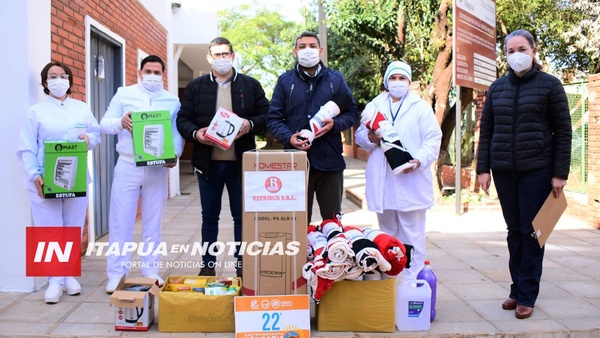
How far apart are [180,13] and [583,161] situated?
858 centimetres

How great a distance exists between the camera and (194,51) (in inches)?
546

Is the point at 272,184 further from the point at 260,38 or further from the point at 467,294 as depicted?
the point at 260,38

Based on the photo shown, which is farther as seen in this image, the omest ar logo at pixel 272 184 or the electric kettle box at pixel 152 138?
the electric kettle box at pixel 152 138

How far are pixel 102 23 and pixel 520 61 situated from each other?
16.9 ft

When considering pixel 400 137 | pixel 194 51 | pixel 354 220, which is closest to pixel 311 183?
pixel 400 137

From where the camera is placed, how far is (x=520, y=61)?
4.18m

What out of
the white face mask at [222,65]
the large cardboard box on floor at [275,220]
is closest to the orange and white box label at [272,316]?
the large cardboard box on floor at [275,220]

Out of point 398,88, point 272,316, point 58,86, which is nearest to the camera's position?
point 272,316

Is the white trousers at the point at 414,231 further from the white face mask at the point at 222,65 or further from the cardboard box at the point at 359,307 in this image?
the white face mask at the point at 222,65

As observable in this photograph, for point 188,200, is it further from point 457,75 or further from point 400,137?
point 400,137

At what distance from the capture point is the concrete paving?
4.04 meters

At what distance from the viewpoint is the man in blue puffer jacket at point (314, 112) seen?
4535mm

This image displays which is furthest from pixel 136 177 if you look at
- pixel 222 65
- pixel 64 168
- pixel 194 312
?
pixel 194 312

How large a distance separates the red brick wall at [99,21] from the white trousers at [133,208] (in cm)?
154
